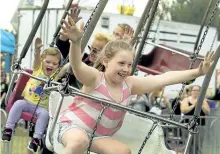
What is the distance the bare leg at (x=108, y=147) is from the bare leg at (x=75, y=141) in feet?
0.45

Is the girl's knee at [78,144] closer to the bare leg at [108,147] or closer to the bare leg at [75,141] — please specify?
the bare leg at [75,141]

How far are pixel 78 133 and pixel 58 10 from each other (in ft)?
46.1

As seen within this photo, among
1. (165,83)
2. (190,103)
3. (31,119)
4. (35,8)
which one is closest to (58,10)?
(35,8)

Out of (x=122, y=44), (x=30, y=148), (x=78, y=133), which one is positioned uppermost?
(x=122, y=44)

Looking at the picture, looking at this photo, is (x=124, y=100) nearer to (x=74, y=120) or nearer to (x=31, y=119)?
(x=74, y=120)

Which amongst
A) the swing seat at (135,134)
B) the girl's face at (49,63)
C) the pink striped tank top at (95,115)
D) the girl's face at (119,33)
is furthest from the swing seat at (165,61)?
the pink striped tank top at (95,115)

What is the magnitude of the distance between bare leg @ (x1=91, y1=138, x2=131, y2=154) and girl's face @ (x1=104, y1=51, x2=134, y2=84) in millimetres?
417

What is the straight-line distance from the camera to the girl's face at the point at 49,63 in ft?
20.6

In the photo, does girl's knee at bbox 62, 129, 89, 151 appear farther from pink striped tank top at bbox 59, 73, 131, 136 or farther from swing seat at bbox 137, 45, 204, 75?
swing seat at bbox 137, 45, 204, 75

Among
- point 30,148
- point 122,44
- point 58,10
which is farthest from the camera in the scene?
point 58,10

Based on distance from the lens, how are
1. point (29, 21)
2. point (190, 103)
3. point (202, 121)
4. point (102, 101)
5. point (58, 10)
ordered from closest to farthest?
point (102, 101) < point (202, 121) < point (190, 103) < point (58, 10) < point (29, 21)

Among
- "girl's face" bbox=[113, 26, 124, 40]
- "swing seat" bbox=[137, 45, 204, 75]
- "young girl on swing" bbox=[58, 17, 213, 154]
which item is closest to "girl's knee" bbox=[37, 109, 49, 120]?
"girl's face" bbox=[113, 26, 124, 40]

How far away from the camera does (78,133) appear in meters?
4.29

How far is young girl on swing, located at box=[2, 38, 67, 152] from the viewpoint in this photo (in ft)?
20.5
